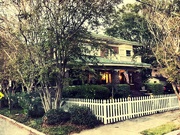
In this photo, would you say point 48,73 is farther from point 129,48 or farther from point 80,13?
point 129,48

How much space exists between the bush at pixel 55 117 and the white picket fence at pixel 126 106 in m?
1.52

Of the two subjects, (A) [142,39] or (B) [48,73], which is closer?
(B) [48,73]

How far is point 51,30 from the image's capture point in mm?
11234

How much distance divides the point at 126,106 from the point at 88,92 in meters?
5.48

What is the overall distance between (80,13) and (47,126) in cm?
626

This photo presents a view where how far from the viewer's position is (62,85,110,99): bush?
16.8 metres

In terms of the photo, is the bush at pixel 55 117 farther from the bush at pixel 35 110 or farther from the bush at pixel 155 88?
the bush at pixel 155 88

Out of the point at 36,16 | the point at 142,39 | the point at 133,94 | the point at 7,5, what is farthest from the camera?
the point at 142,39

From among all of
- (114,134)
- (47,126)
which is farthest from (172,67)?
(47,126)

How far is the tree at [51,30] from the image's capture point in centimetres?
1120

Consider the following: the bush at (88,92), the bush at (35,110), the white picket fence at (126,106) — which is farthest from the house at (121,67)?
the bush at (35,110)

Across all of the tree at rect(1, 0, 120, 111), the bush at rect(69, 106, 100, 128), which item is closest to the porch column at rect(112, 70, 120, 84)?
the tree at rect(1, 0, 120, 111)

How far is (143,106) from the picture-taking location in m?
12.9

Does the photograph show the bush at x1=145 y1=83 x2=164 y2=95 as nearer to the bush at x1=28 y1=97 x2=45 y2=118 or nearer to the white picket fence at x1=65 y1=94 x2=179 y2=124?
the white picket fence at x1=65 y1=94 x2=179 y2=124
